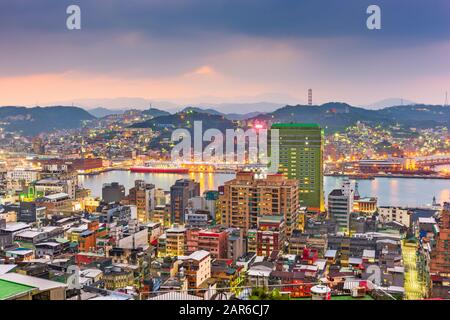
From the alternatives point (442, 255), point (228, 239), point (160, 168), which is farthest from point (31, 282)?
point (160, 168)

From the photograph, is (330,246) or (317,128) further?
(317,128)

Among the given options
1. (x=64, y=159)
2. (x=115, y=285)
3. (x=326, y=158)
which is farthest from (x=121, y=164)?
(x=115, y=285)

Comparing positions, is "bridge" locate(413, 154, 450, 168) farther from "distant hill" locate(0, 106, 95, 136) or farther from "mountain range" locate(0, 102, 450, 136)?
"distant hill" locate(0, 106, 95, 136)

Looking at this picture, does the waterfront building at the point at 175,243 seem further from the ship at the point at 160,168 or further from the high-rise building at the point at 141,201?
the ship at the point at 160,168

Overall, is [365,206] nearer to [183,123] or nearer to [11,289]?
[11,289]
